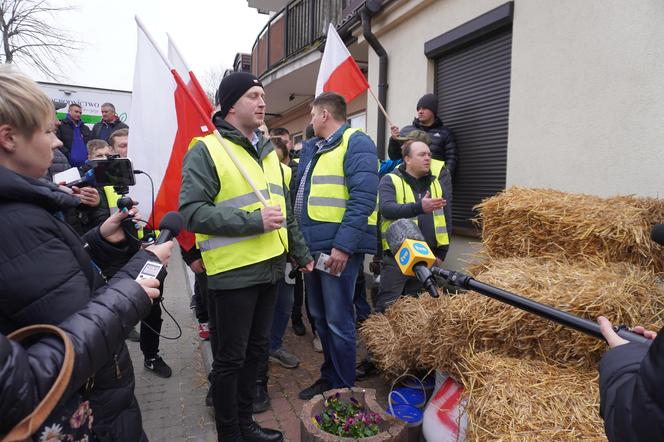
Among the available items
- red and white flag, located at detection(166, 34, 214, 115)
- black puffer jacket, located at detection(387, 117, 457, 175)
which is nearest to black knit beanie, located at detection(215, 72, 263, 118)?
red and white flag, located at detection(166, 34, 214, 115)

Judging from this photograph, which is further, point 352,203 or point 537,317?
point 352,203

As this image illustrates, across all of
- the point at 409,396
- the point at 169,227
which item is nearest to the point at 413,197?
the point at 409,396

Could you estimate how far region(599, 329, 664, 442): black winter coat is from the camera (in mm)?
949

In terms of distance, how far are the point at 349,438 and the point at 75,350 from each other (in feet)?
5.31

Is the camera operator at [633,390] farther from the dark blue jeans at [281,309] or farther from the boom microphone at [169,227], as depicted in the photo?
the dark blue jeans at [281,309]

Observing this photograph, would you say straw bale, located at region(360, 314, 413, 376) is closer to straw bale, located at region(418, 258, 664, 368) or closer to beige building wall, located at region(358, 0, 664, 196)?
straw bale, located at region(418, 258, 664, 368)

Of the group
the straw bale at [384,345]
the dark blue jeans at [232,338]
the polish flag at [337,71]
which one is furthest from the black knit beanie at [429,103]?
the dark blue jeans at [232,338]

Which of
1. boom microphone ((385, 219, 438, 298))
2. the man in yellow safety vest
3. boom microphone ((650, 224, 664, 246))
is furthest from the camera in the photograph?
the man in yellow safety vest

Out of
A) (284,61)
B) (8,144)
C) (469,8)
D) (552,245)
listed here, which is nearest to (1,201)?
(8,144)

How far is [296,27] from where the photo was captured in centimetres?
1062

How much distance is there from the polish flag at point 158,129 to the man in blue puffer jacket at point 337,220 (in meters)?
0.93

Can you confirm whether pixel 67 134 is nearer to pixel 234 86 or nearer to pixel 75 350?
pixel 234 86

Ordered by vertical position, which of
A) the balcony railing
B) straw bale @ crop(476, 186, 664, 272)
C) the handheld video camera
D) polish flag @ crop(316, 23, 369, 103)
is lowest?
straw bale @ crop(476, 186, 664, 272)

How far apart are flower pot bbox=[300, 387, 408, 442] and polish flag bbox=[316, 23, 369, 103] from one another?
11.6 ft
